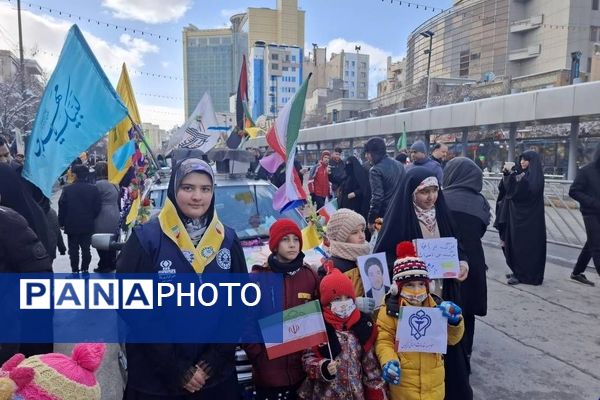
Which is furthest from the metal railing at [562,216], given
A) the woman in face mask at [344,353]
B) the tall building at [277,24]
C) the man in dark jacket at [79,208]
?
the tall building at [277,24]

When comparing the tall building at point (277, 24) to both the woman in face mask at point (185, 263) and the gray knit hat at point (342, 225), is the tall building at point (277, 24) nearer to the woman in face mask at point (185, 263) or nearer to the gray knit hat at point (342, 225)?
the gray knit hat at point (342, 225)

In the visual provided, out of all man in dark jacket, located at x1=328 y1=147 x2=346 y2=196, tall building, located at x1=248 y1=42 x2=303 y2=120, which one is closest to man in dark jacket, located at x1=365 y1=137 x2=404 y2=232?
man in dark jacket, located at x1=328 y1=147 x2=346 y2=196

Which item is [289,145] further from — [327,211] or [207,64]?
[207,64]

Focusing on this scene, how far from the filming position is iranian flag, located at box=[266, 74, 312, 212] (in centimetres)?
416

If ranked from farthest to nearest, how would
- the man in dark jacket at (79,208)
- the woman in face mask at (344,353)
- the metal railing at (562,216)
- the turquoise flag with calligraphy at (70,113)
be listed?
the metal railing at (562,216) → the man in dark jacket at (79,208) → the turquoise flag with calligraphy at (70,113) → the woman in face mask at (344,353)

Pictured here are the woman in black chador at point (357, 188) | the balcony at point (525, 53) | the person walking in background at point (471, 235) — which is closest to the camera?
the person walking in background at point (471, 235)

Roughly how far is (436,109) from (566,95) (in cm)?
572

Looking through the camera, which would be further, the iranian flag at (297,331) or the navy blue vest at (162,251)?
the iranian flag at (297,331)

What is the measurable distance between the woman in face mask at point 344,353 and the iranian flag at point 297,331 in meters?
0.14

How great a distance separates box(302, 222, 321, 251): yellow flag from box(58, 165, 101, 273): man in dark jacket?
3.59m

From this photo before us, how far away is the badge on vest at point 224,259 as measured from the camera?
2252 millimetres

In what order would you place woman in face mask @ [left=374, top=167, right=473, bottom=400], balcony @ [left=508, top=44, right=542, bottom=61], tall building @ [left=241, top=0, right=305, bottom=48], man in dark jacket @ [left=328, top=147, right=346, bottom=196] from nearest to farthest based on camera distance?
woman in face mask @ [left=374, top=167, right=473, bottom=400] → man in dark jacket @ [left=328, top=147, right=346, bottom=196] → balcony @ [left=508, top=44, right=542, bottom=61] → tall building @ [left=241, top=0, right=305, bottom=48]

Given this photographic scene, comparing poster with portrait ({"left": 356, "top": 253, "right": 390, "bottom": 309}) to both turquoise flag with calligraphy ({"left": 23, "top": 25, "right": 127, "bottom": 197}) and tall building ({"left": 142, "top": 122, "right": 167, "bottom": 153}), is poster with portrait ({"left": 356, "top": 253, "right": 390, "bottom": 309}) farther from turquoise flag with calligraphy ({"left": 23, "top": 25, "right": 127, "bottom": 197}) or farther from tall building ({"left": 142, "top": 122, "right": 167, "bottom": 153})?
tall building ({"left": 142, "top": 122, "right": 167, "bottom": 153})

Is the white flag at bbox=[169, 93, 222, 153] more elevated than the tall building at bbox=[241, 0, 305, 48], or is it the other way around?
the tall building at bbox=[241, 0, 305, 48]
